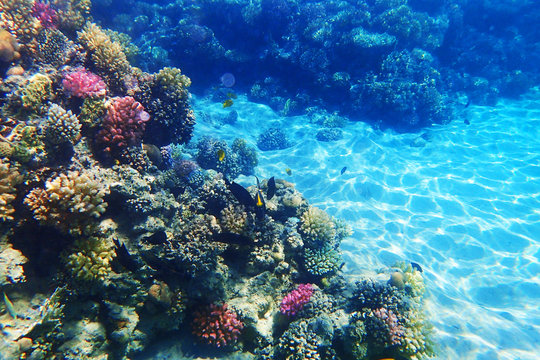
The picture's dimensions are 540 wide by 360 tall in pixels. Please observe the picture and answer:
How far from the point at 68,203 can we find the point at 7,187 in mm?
744

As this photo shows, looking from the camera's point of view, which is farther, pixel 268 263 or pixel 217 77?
pixel 217 77

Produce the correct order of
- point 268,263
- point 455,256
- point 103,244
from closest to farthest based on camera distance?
point 103,244 < point 268,263 < point 455,256

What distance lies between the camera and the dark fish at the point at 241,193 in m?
4.22

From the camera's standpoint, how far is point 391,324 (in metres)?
4.06

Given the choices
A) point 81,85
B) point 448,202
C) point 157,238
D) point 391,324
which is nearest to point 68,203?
point 157,238

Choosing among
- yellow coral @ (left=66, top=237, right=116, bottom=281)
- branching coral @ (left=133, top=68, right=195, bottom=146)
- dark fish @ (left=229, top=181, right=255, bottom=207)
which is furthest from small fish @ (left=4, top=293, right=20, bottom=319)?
branching coral @ (left=133, top=68, right=195, bottom=146)

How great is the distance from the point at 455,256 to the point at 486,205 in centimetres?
389

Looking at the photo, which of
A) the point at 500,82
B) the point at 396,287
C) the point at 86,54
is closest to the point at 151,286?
the point at 396,287

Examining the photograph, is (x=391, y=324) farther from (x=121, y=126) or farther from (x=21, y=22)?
(x=21, y=22)

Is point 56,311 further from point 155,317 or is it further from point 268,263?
point 268,263

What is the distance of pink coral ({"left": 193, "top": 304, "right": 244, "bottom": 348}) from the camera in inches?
153

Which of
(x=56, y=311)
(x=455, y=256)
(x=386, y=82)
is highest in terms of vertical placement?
(x=386, y=82)

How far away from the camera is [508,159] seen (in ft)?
44.3

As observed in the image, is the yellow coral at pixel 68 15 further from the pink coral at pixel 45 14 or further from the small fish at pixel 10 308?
the small fish at pixel 10 308
